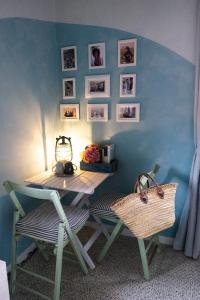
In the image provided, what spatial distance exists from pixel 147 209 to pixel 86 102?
4.05 ft

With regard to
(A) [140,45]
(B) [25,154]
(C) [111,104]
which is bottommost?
(B) [25,154]

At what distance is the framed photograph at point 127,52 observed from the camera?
2.13 metres

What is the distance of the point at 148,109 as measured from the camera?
2197mm

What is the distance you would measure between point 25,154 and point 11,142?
0.20 meters

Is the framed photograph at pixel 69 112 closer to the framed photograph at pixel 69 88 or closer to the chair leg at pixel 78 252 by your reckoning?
the framed photograph at pixel 69 88

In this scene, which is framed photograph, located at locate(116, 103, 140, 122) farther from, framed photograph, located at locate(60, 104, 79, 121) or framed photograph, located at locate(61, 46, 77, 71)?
framed photograph, located at locate(61, 46, 77, 71)

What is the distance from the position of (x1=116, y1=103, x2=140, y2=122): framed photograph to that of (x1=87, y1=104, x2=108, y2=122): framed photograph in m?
0.12

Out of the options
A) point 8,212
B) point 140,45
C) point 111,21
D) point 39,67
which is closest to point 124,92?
point 140,45

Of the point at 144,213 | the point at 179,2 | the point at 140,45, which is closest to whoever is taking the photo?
the point at 144,213

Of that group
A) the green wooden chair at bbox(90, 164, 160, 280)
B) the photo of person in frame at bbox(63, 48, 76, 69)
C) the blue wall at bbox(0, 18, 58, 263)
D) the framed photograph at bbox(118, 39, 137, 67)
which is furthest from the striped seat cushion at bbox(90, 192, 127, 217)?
the photo of person in frame at bbox(63, 48, 76, 69)

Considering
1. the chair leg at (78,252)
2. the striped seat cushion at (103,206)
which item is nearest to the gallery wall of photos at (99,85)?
the striped seat cushion at (103,206)

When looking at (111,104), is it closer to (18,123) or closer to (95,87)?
(95,87)

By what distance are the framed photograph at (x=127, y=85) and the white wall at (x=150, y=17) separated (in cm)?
36

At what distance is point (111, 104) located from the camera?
2320 mm
